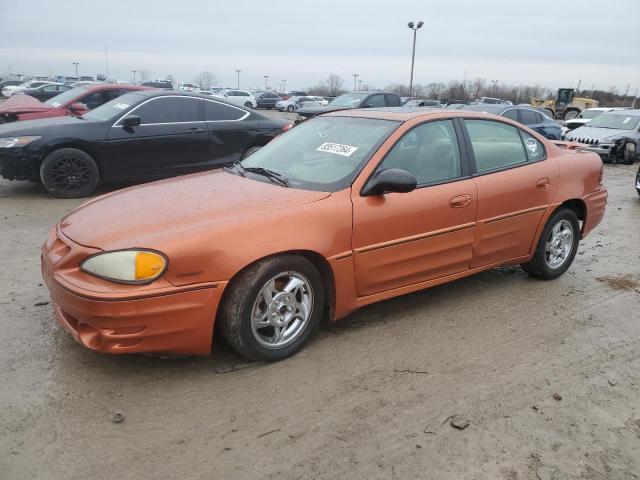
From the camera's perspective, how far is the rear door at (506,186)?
13.5 ft

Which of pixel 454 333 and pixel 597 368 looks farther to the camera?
pixel 454 333

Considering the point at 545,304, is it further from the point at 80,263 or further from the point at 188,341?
the point at 80,263

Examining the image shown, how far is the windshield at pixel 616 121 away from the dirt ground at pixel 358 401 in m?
12.9

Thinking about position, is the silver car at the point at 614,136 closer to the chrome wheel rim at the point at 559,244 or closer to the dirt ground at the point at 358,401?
the chrome wheel rim at the point at 559,244

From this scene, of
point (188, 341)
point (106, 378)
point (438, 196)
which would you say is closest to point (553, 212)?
point (438, 196)

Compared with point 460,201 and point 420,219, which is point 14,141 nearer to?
point 420,219

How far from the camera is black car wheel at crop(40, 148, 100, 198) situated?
7199 millimetres

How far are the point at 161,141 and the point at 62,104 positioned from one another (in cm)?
348

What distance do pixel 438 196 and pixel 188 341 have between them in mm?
1992

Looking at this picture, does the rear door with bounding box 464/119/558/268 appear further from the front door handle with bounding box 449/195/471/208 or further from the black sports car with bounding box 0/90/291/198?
the black sports car with bounding box 0/90/291/198

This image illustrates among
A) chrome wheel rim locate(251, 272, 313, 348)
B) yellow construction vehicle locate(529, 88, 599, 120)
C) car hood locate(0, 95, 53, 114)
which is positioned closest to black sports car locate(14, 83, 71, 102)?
car hood locate(0, 95, 53, 114)

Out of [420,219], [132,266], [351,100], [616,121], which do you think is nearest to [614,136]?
[616,121]

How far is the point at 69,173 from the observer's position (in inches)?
289

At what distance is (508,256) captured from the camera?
14.5ft
